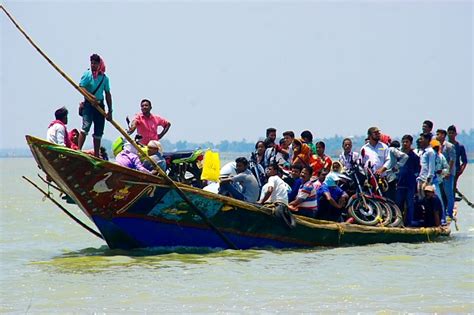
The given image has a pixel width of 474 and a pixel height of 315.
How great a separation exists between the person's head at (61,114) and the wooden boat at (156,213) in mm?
638

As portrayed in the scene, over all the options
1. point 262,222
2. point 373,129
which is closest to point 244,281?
point 262,222

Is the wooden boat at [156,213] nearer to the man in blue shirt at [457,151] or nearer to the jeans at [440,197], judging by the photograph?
the jeans at [440,197]

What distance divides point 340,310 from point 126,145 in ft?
14.3

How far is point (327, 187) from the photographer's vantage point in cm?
1415

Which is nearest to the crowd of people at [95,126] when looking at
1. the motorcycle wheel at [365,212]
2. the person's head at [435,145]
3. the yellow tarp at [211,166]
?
the yellow tarp at [211,166]

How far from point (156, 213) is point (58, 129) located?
1.66 metres

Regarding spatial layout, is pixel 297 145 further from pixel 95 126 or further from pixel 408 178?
pixel 95 126

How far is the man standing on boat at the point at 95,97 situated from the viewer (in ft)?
41.4

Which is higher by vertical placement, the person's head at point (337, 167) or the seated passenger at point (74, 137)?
the seated passenger at point (74, 137)

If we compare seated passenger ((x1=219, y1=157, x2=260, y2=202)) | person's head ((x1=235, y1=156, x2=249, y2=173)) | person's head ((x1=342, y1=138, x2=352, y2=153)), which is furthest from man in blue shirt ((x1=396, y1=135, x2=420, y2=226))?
person's head ((x1=235, y1=156, x2=249, y2=173))

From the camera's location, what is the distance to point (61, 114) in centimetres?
1274

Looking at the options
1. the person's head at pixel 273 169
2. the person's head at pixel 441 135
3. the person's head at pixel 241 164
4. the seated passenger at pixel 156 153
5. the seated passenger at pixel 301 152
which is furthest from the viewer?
the person's head at pixel 441 135

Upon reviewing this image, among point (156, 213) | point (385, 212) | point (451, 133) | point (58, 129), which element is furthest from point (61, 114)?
point (451, 133)

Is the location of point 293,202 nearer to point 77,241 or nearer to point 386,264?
point 386,264
